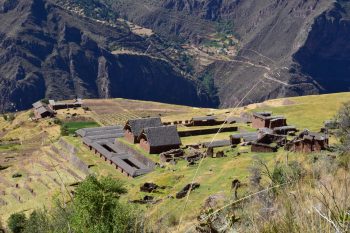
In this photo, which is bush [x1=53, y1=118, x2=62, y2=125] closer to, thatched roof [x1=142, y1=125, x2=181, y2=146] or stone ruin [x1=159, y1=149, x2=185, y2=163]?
thatched roof [x1=142, y1=125, x2=181, y2=146]

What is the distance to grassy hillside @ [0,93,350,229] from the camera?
29.0 meters

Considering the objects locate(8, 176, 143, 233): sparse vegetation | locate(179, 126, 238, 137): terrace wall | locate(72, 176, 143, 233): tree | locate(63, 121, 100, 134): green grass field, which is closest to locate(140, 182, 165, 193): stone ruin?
locate(8, 176, 143, 233): sparse vegetation

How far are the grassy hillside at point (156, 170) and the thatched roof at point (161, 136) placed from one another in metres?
1.98

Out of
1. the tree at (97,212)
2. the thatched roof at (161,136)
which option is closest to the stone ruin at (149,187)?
the thatched roof at (161,136)

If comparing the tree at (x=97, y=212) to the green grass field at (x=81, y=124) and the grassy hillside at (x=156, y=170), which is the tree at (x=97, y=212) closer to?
the grassy hillside at (x=156, y=170)

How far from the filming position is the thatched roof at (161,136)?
175 feet

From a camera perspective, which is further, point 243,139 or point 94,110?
point 94,110

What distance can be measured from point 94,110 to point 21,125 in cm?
1978

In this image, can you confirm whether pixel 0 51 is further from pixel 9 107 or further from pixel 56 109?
pixel 56 109

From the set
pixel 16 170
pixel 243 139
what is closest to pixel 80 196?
pixel 243 139

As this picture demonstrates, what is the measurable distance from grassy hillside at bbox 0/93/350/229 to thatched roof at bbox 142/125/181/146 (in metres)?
1.98

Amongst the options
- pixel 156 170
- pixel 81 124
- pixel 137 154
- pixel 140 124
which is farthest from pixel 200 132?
pixel 81 124

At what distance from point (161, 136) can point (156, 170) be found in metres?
6.86

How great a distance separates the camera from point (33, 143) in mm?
86375
